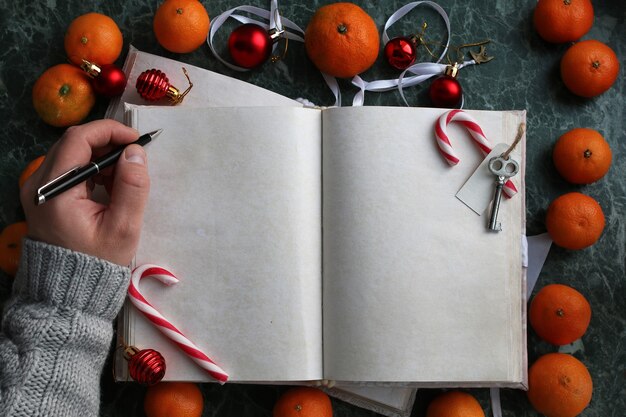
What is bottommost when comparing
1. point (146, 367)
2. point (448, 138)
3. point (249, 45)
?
point (146, 367)

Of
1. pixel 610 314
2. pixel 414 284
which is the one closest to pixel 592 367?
pixel 610 314

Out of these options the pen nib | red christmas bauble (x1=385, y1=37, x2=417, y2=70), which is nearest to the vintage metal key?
red christmas bauble (x1=385, y1=37, x2=417, y2=70)

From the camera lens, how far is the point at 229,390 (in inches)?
A: 47.6

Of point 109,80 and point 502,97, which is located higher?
point 109,80

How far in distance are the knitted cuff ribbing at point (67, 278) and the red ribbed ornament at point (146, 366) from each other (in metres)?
0.10

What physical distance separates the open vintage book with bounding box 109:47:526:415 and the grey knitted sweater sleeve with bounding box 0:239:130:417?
0.35 ft

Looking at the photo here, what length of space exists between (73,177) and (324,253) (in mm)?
430

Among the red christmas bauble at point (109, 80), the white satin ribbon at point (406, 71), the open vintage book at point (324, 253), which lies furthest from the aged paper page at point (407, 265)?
the red christmas bauble at point (109, 80)

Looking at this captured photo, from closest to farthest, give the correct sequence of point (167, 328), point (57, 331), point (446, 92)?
point (57, 331) → point (167, 328) → point (446, 92)

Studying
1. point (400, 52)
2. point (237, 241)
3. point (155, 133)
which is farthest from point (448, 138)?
point (155, 133)

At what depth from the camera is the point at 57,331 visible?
3.15 ft

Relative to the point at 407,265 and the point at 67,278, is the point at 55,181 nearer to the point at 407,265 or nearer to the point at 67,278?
the point at 67,278

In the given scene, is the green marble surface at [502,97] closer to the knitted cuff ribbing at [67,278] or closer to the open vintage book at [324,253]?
the open vintage book at [324,253]

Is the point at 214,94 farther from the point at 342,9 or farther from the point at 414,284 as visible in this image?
the point at 414,284
